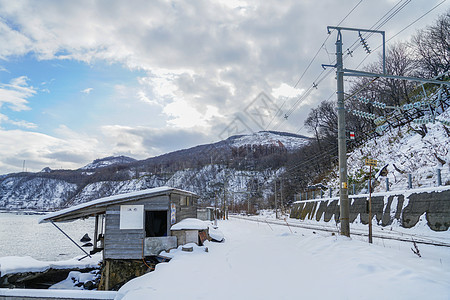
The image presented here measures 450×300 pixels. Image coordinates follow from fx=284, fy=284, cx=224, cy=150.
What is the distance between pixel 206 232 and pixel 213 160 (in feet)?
438

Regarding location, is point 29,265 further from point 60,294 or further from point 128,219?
point 60,294

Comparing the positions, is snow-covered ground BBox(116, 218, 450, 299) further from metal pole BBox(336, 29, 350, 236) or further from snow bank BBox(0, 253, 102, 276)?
snow bank BBox(0, 253, 102, 276)

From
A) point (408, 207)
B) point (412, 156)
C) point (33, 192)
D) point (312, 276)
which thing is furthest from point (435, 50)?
point (33, 192)

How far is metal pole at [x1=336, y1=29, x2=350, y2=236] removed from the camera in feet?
36.3

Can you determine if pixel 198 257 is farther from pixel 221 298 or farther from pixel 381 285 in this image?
pixel 381 285

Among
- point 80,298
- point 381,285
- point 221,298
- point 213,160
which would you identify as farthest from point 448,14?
point 213,160

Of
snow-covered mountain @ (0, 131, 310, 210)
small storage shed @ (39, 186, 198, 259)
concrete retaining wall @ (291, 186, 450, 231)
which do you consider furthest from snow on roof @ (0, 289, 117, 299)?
snow-covered mountain @ (0, 131, 310, 210)

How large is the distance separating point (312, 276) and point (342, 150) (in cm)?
603

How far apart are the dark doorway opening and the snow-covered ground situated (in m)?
8.42

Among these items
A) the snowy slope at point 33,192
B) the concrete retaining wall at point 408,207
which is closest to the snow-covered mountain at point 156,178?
the snowy slope at point 33,192

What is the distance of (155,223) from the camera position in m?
18.4

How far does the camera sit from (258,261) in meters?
9.38

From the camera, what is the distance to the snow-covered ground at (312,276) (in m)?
5.41

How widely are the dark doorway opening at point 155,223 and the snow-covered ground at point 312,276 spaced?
331 inches
